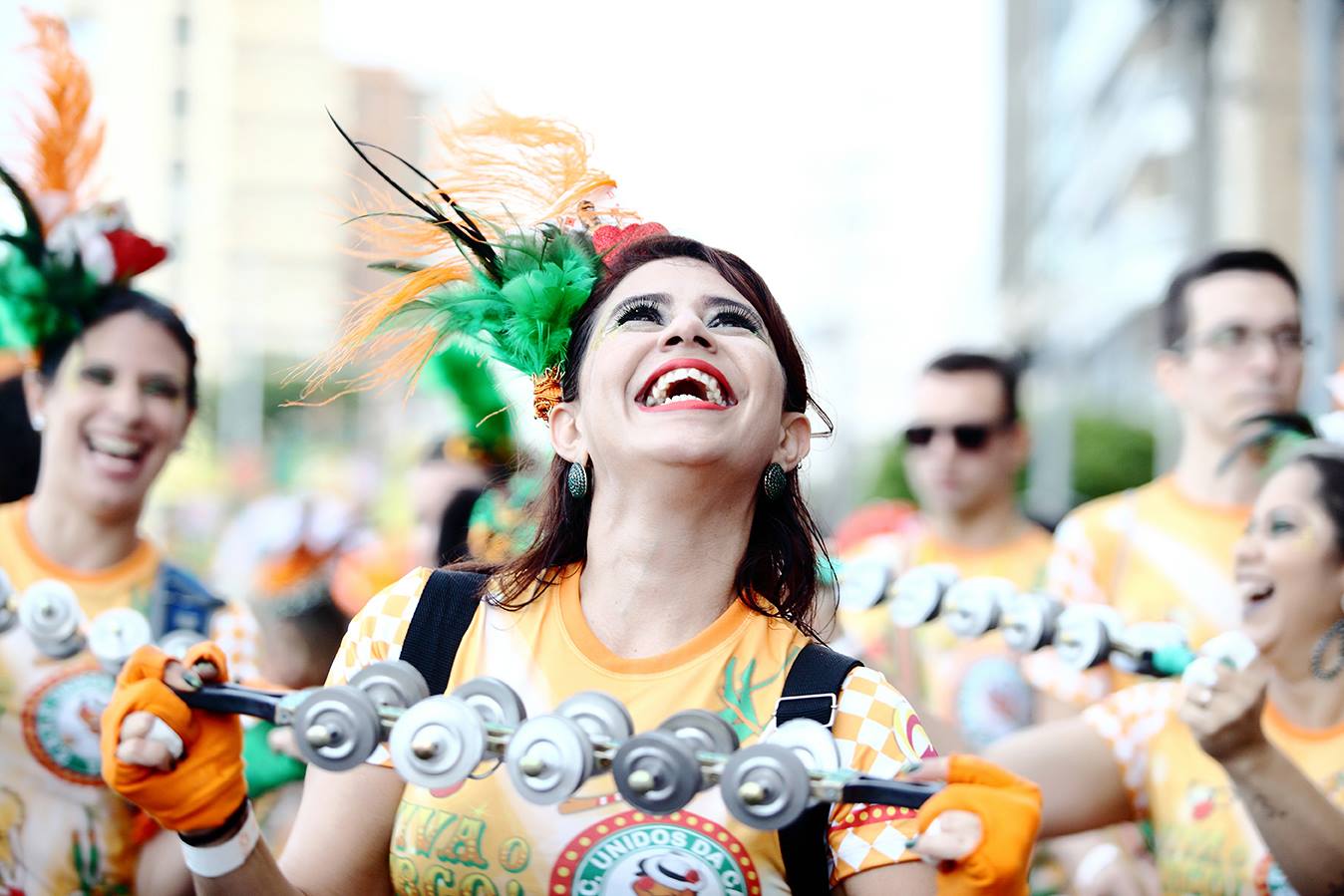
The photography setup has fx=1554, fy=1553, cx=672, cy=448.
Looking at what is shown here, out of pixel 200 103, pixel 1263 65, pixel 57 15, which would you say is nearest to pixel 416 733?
pixel 57 15

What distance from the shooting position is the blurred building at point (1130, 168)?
15789 mm

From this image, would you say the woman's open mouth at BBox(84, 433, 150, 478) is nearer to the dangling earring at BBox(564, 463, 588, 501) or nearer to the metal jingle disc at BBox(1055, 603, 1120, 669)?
the dangling earring at BBox(564, 463, 588, 501)

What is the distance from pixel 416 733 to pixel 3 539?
92.8 inches

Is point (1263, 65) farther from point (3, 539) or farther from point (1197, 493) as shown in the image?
point (3, 539)

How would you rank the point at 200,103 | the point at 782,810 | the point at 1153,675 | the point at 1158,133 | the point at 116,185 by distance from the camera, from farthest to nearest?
1. the point at 200,103
2. the point at 1158,133
3. the point at 116,185
4. the point at 1153,675
5. the point at 782,810

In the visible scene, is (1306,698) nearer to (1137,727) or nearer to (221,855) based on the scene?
(1137,727)

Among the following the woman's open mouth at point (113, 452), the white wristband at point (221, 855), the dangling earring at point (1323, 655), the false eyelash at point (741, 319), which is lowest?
the white wristband at point (221, 855)

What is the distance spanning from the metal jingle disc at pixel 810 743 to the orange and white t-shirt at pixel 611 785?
0.30 ft

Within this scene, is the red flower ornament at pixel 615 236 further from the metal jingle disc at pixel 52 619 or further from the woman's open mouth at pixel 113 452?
the woman's open mouth at pixel 113 452

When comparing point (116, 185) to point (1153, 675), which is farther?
point (116, 185)

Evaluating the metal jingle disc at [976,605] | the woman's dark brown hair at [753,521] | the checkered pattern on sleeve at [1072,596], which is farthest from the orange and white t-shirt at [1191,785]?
the woman's dark brown hair at [753,521]

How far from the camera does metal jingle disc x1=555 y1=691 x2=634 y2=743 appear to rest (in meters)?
2.44

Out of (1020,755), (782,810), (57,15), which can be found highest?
(57,15)

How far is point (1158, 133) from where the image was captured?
83.1 ft
